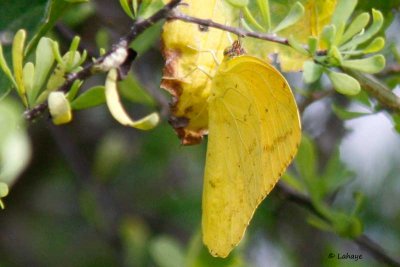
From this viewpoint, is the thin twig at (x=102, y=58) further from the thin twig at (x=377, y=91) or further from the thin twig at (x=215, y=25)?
the thin twig at (x=377, y=91)

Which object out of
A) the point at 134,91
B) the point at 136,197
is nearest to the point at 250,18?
the point at 134,91

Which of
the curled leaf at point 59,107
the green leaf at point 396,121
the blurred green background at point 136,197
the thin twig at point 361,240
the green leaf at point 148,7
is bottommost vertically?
the blurred green background at point 136,197

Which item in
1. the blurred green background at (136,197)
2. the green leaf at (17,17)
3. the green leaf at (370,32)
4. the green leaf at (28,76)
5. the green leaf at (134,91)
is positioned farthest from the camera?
the blurred green background at (136,197)

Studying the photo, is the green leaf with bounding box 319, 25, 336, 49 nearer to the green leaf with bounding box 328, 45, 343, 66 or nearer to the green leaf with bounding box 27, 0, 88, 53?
the green leaf with bounding box 328, 45, 343, 66

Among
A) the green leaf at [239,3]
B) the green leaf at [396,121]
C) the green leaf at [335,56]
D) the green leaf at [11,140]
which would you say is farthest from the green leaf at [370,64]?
the green leaf at [11,140]

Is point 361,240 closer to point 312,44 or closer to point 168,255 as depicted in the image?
point 168,255

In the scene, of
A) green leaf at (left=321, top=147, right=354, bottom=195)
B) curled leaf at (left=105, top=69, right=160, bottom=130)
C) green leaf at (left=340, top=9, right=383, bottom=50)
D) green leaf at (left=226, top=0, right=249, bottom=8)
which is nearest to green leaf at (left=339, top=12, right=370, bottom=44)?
green leaf at (left=340, top=9, right=383, bottom=50)

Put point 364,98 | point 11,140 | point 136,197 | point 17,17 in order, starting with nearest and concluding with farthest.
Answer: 1. point 11,140
2. point 17,17
3. point 364,98
4. point 136,197
